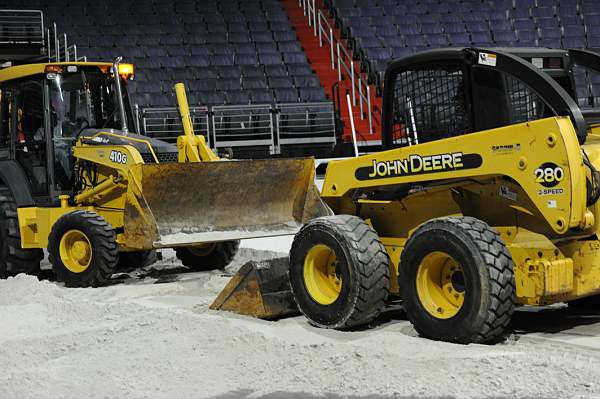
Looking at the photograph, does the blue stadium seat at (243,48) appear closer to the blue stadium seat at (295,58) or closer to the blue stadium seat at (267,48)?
the blue stadium seat at (267,48)

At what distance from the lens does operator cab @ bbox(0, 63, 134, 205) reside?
27.5ft

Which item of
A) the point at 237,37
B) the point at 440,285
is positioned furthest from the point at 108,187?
the point at 237,37

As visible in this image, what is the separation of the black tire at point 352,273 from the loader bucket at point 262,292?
1.08 feet

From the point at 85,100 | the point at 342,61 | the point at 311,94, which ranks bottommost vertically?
the point at 85,100

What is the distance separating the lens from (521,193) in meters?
4.74

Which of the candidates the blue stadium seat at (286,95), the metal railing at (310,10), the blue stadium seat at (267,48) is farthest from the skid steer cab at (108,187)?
the metal railing at (310,10)

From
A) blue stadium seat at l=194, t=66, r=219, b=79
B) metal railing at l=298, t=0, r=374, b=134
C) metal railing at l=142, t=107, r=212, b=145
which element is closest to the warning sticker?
metal railing at l=142, t=107, r=212, b=145

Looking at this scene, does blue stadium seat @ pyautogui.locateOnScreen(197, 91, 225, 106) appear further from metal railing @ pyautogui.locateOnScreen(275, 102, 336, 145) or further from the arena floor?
the arena floor

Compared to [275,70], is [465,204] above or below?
below

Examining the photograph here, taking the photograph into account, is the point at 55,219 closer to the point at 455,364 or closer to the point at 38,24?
the point at 455,364

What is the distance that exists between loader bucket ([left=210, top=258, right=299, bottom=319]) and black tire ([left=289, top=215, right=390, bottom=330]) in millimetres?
329

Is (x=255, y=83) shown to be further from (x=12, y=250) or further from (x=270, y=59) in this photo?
(x=12, y=250)

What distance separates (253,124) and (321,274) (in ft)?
26.8

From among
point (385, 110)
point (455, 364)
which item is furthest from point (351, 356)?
point (385, 110)
